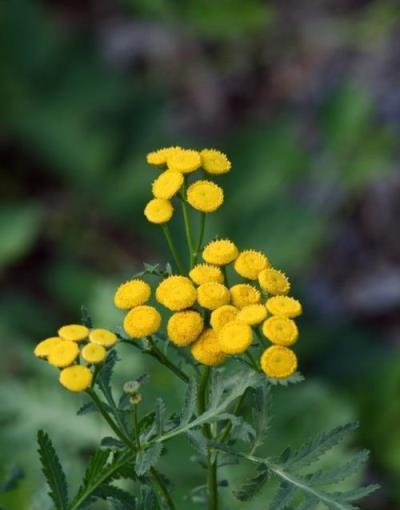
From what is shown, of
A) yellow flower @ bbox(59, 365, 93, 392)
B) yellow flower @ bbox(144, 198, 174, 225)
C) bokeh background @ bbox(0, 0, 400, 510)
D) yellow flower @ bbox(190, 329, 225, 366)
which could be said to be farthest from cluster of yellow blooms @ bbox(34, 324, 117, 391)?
bokeh background @ bbox(0, 0, 400, 510)

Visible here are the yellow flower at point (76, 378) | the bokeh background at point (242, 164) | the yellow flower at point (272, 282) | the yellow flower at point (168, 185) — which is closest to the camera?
the yellow flower at point (76, 378)

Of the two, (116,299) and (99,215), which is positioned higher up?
(99,215)

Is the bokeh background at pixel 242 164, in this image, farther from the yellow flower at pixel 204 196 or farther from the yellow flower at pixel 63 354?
the yellow flower at pixel 63 354

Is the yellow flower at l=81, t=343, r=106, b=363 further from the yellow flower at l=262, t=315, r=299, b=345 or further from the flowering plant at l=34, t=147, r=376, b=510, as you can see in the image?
the yellow flower at l=262, t=315, r=299, b=345

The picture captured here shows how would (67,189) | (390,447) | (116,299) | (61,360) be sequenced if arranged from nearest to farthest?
1. (61,360)
2. (116,299)
3. (390,447)
4. (67,189)

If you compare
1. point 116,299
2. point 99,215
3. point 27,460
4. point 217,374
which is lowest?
point 217,374

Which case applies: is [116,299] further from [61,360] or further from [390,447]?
[390,447]

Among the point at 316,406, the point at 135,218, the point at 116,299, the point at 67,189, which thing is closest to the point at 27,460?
the point at 316,406

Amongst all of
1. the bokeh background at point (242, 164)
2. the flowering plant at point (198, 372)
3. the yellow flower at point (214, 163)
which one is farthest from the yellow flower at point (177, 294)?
the bokeh background at point (242, 164)
